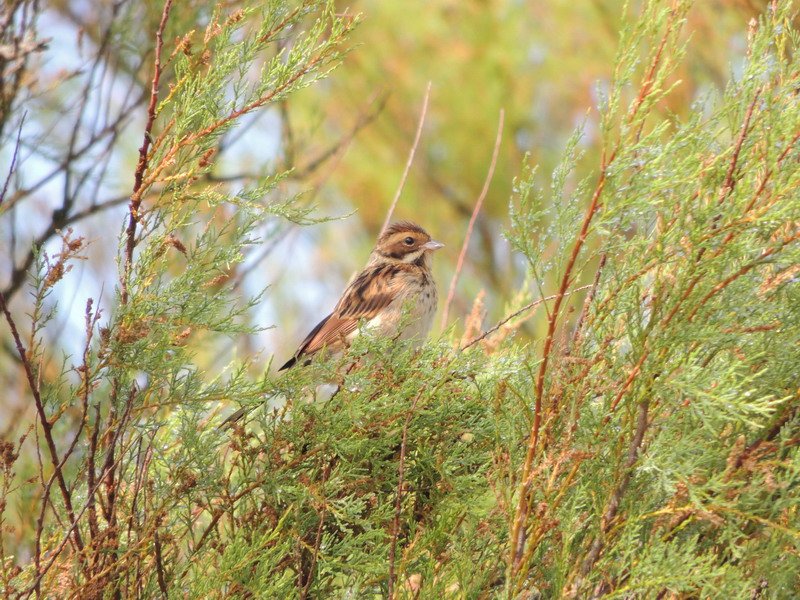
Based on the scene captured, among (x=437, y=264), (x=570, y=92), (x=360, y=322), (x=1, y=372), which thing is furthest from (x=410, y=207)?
(x=360, y=322)

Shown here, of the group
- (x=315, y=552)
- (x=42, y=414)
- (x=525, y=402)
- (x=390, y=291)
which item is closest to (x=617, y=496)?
(x=525, y=402)

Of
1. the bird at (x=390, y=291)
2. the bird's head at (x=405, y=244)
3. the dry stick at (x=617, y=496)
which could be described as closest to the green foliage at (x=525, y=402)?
the dry stick at (x=617, y=496)

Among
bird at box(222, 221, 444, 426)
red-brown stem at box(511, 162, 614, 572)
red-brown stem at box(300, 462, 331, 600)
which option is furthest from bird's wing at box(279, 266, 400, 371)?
red-brown stem at box(511, 162, 614, 572)

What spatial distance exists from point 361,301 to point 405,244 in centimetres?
59

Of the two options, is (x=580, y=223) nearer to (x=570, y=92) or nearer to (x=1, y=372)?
(x=1, y=372)

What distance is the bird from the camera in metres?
5.05

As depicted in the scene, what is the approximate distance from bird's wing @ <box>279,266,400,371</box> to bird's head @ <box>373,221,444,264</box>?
245mm

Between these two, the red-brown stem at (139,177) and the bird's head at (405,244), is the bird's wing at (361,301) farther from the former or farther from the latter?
the red-brown stem at (139,177)

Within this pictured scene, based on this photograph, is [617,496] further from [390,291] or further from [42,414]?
[390,291]

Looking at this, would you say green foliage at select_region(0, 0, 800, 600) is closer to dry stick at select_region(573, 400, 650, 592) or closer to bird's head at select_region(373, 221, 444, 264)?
dry stick at select_region(573, 400, 650, 592)

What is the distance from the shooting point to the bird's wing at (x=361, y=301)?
5086mm

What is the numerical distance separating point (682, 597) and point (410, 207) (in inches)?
294

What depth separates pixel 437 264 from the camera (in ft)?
32.0

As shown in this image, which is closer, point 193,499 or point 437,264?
point 193,499
